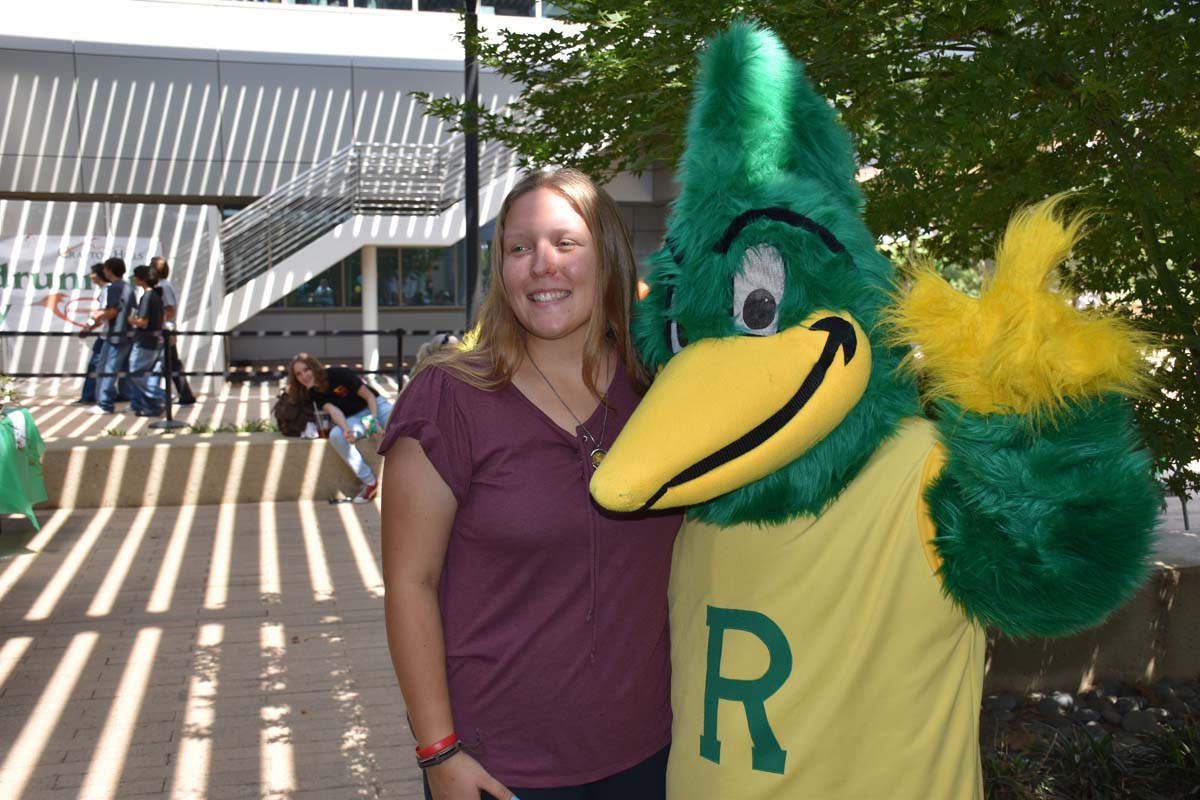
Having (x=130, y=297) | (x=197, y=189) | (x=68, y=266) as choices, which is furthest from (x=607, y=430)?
(x=197, y=189)

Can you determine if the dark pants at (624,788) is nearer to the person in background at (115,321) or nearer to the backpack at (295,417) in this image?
the backpack at (295,417)

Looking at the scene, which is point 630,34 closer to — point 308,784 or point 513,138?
point 513,138

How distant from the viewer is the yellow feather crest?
1.49 m

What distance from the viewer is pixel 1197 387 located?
3.35m

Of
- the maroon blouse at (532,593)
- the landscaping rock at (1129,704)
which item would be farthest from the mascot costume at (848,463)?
the landscaping rock at (1129,704)

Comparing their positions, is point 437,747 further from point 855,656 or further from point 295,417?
point 295,417

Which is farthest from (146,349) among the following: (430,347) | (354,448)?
(430,347)

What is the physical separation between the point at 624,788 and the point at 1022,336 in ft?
3.51

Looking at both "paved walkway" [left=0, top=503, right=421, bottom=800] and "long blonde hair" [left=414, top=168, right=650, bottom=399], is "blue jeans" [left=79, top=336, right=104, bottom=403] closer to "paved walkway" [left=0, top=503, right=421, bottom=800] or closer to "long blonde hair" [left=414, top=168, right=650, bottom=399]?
"paved walkway" [left=0, top=503, right=421, bottom=800]

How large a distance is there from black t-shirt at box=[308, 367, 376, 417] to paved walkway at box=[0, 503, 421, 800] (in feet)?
4.34

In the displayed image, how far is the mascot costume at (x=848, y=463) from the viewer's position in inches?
60.2

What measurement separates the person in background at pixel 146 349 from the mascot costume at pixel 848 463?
417 inches

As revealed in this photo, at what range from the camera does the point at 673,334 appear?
1895 millimetres

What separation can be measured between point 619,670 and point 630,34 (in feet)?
7.12
